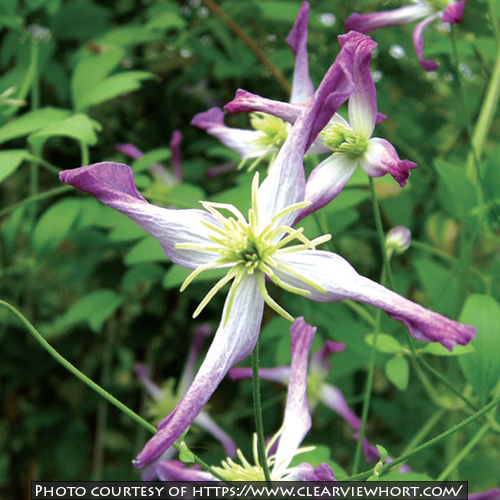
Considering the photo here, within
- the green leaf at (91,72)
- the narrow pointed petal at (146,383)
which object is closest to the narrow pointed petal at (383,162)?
the green leaf at (91,72)

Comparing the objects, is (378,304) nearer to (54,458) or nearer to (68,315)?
(68,315)

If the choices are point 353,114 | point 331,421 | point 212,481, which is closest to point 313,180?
point 353,114

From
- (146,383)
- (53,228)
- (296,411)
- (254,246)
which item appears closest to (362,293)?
(254,246)

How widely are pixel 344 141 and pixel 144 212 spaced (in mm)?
184

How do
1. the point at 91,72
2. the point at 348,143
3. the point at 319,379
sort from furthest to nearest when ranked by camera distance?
the point at 319,379
the point at 91,72
the point at 348,143

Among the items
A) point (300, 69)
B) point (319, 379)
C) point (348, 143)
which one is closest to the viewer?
point (348, 143)

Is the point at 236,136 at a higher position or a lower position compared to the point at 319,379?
higher

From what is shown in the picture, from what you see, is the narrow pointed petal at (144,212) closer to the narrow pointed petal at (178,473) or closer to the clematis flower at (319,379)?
the narrow pointed petal at (178,473)

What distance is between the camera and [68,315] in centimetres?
98

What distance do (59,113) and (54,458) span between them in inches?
31.8

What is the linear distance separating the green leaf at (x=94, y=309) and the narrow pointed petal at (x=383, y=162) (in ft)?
1.96

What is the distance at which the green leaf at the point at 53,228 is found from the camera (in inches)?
30.8

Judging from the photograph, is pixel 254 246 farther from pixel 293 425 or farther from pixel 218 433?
pixel 218 433

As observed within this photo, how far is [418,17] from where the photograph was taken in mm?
760
